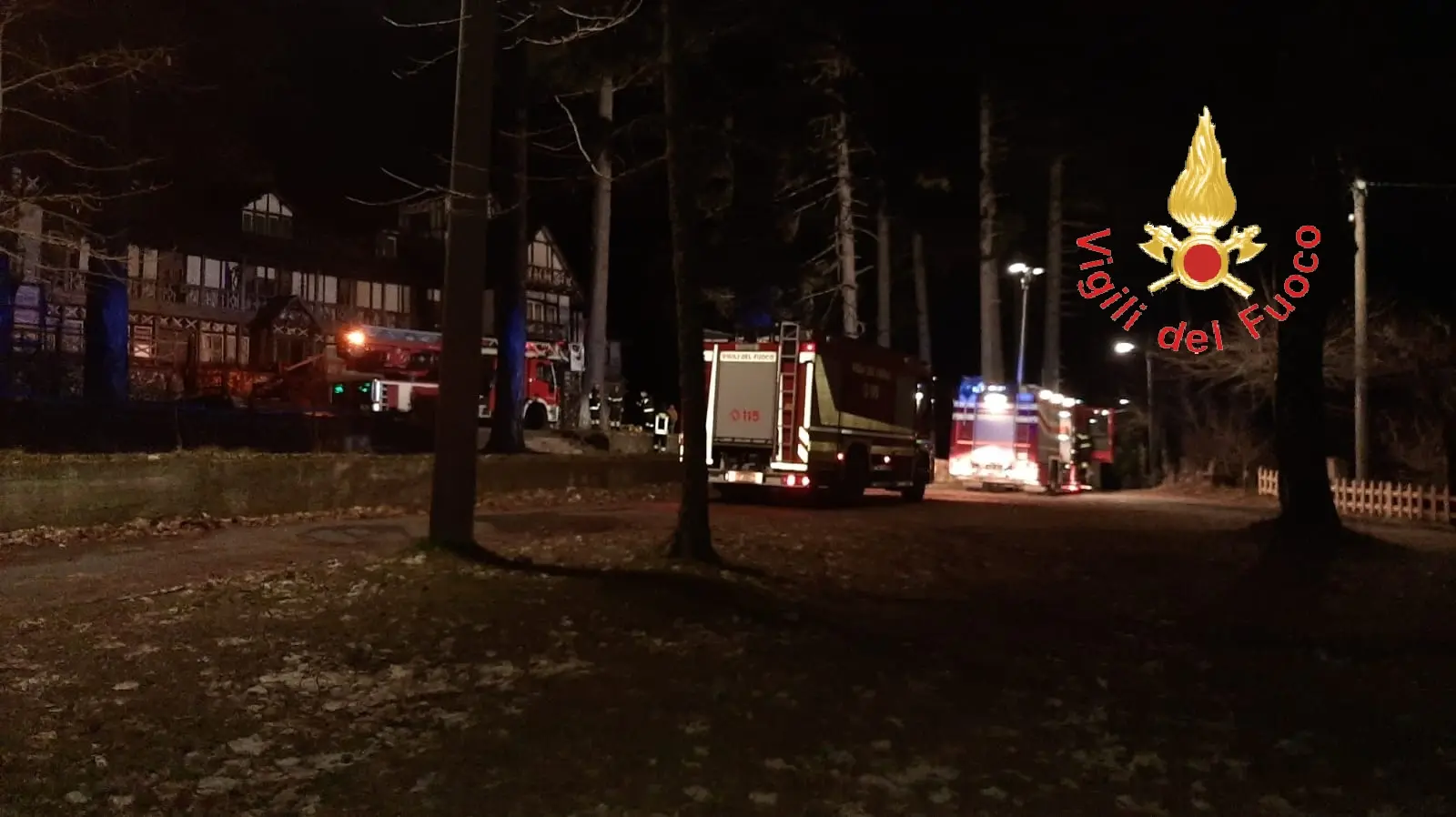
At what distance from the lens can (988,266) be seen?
111ft

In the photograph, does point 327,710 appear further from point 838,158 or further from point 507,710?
point 838,158

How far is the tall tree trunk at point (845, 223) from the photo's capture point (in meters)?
32.0

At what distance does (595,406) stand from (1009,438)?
34.5 ft

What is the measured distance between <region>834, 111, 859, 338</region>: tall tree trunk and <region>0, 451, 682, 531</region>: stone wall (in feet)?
45.6

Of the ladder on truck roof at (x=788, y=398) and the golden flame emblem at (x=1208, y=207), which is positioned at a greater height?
the golden flame emblem at (x=1208, y=207)

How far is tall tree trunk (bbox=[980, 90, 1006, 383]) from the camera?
3334cm

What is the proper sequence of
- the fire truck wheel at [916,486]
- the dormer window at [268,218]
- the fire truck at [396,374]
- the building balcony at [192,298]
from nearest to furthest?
the fire truck wheel at [916,486] → the fire truck at [396,374] → the building balcony at [192,298] → the dormer window at [268,218]

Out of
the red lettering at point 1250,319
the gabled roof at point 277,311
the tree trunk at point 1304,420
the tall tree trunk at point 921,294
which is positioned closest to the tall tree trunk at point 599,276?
the tall tree trunk at point 921,294

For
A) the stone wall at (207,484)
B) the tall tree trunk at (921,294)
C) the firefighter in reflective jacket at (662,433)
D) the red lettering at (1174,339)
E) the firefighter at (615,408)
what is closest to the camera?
the stone wall at (207,484)

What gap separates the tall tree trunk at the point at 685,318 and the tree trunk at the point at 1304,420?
314 inches

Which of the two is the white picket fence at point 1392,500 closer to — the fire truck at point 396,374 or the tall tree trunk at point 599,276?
the tall tree trunk at point 599,276

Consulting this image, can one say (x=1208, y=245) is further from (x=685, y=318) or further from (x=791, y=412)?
(x=685, y=318)

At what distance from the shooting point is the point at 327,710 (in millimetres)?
6574

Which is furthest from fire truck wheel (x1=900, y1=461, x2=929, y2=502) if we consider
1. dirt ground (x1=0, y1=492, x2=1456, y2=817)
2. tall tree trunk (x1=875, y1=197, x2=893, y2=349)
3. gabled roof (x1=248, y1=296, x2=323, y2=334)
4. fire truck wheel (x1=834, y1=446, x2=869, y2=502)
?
gabled roof (x1=248, y1=296, x2=323, y2=334)
